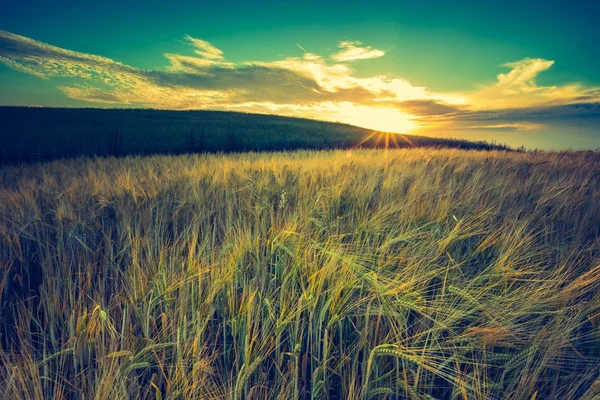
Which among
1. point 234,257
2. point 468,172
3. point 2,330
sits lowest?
point 2,330

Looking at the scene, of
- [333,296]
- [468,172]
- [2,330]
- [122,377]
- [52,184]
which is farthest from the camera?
[468,172]

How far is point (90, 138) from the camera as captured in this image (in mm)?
14172

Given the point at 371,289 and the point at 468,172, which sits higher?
the point at 468,172

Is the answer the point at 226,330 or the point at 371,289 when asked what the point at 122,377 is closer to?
the point at 226,330

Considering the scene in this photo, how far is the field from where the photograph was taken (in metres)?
0.79

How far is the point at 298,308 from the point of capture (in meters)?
0.91

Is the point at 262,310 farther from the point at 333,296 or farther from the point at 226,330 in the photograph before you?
the point at 333,296

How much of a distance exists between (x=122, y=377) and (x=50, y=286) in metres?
0.74

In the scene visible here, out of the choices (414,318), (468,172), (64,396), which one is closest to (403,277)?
(414,318)

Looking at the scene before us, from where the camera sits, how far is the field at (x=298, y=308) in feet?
2.59

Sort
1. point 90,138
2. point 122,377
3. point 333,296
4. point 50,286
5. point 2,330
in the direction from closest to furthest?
point 122,377, point 333,296, point 2,330, point 50,286, point 90,138

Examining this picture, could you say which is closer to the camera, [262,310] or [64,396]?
[64,396]

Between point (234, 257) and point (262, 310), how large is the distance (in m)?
0.29

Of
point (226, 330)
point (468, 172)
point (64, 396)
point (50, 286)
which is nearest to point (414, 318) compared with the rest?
point (226, 330)
